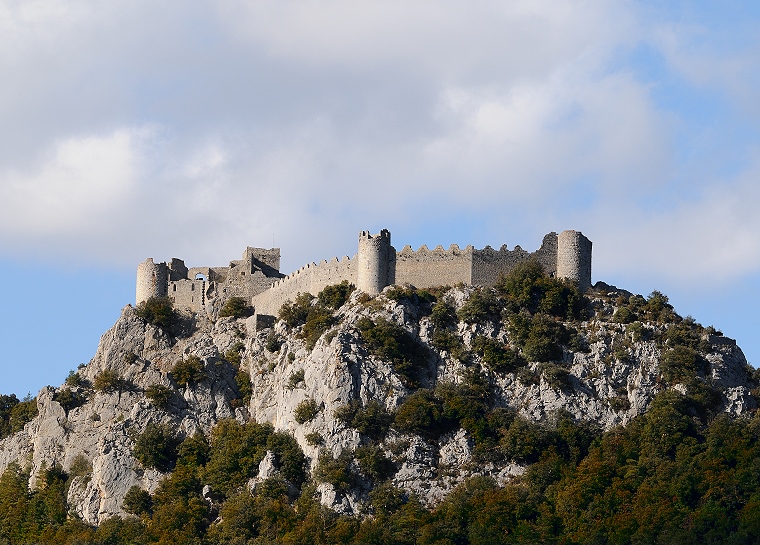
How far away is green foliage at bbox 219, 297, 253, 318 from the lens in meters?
118

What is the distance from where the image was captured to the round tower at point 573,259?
11212 centimetres

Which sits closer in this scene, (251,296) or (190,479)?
(190,479)

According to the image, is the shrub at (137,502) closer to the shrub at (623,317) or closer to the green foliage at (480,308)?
the green foliage at (480,308)

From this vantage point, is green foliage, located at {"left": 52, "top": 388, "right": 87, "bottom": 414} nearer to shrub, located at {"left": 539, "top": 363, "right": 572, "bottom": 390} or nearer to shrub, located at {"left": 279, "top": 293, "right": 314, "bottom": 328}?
shrub, located at {"left": 279, "top": 293, "right": 314, "bottom": 328}

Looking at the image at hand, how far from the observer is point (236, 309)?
118 meters

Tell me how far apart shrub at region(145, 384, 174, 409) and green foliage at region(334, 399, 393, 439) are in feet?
37.1

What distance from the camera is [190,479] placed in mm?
106062

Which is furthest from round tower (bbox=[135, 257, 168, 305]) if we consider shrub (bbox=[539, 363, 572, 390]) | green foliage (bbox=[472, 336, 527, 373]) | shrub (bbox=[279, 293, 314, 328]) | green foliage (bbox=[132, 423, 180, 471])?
shrub (bbox=[539, 363, 572, 390])

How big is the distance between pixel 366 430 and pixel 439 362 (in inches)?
260

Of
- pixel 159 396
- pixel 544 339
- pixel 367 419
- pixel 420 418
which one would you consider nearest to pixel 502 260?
pixel 544 339

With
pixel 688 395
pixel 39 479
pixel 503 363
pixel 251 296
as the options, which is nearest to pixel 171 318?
pixel 251 296

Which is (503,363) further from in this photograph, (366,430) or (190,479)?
(190,479)

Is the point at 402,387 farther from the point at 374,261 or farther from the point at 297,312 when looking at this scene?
the point at 297,312

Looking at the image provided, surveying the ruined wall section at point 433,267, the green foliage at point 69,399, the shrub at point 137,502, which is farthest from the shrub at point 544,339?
the green foliage at point 69,399
